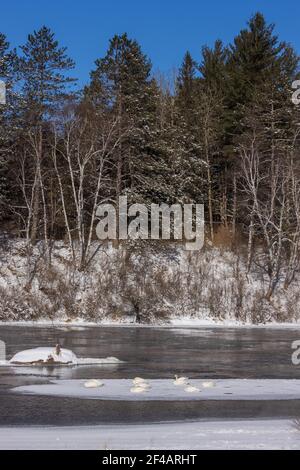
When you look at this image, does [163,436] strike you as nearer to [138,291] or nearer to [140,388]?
[140,388]

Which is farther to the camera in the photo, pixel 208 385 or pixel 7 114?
pixel 7 114

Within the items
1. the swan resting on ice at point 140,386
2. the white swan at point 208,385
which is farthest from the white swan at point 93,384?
the white swan at point 208,385

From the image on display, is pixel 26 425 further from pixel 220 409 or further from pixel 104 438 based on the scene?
pixel 220 409

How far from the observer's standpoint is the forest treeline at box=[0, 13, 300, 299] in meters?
43.3

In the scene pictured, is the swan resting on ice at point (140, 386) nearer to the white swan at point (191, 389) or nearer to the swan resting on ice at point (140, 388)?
the swan resting on ice at point (140, 388)

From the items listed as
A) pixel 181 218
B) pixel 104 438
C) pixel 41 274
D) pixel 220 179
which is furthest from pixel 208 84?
pixel 104 438

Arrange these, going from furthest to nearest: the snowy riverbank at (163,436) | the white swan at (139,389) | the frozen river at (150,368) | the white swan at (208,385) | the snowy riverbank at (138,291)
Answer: the snowy riverbank at (138,291) → the white swan at (208,385) → the white swan at (139,389) → the frozen river at (150,368) → the snowy riverbank at (163,436)

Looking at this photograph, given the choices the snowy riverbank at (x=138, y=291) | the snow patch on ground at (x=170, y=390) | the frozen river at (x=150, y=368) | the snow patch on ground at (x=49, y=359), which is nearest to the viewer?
the frozen river at (x=150, y=368)

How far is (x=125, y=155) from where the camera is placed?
146 feet

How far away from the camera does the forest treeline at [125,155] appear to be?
4331 cm

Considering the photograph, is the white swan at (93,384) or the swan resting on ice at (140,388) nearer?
the swan resting on ice at (140,388)

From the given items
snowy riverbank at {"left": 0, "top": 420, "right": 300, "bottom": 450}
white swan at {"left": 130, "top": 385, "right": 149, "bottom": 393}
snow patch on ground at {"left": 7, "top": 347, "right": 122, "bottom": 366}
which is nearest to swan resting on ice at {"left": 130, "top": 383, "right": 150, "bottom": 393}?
white swan at {"left": 130, "top": 385, "right": 149, "bottom": 393}

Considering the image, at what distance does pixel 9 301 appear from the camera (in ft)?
128

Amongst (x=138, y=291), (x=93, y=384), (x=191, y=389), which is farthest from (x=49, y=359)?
(x=138, y=291)
